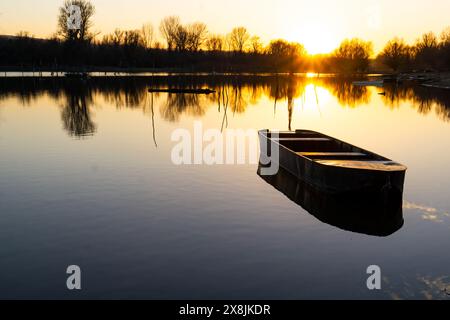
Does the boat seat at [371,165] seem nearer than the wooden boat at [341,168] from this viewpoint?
No

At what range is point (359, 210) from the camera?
17188 mm

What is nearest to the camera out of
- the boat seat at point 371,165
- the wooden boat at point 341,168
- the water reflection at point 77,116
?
the wooden boat at point 341,168

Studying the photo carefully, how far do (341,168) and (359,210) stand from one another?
6.02 feet

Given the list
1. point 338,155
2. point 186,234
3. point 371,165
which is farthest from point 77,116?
point 371,165

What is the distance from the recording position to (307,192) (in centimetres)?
1966

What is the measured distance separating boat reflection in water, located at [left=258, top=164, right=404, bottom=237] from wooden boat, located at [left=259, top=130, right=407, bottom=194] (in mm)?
321

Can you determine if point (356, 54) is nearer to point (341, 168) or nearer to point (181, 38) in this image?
point (181, 38)

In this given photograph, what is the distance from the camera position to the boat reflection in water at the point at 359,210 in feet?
52.0

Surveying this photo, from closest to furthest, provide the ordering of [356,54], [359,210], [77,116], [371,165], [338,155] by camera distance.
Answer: [359,210]
[371,165]
[338,155]
[77,116]
[356,54]

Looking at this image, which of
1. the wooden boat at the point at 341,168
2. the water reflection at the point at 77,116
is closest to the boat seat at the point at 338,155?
the wooden boat at the point at 341,168

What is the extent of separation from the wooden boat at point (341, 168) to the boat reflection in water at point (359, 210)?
321 mm

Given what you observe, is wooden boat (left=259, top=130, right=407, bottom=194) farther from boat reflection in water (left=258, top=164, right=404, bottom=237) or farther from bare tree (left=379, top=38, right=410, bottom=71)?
bare tree (left=379, top=38, right=410, bottom=71)

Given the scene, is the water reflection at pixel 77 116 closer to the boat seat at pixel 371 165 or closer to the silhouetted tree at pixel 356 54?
the boat seat at pixel 371 165
